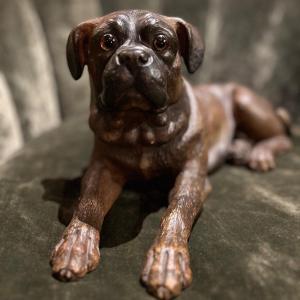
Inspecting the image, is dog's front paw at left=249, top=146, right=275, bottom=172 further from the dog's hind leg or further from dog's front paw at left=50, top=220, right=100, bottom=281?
dog's front paw at left=50, top=220, right=100, bottom=281

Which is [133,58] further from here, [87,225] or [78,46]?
[87,225]

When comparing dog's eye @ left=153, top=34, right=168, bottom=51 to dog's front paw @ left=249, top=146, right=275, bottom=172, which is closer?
dog's eye @ left=153, top=34, right=168, bottom=51

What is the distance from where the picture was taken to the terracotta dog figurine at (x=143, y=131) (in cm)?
94

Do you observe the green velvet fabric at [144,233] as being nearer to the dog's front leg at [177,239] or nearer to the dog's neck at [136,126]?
the dog's front leg at [177,239]

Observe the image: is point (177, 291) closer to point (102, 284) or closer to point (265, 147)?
point (102, 284)

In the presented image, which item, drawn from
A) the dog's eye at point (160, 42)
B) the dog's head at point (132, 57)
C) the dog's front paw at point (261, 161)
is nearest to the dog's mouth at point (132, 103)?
the dog's head at point (132, 57)

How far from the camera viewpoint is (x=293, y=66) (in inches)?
72.2

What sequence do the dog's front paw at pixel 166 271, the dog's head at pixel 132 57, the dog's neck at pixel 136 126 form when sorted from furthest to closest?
the dog's neck at pixel 136 126
the dog's head at pixel 132 57
the dog's front paw at pixel 166 271

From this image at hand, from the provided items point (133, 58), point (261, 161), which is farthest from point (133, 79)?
point (261, 161)

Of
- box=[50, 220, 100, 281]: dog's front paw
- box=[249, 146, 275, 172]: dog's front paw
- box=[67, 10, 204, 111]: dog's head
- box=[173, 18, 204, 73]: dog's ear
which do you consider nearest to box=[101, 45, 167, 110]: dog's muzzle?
box=[67, 10, 204, 111]: dog's head

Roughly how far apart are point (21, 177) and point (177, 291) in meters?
0.68

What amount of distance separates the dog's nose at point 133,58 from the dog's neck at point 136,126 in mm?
149

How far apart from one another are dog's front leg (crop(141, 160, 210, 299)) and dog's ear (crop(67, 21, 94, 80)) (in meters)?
0.39

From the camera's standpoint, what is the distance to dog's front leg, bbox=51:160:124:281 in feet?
3.03
